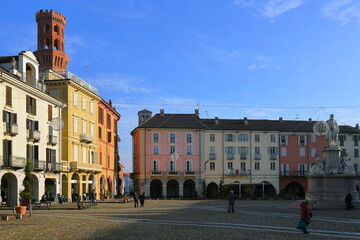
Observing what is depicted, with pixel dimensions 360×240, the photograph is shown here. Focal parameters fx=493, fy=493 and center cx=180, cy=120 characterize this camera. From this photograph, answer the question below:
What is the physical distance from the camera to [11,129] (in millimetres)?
41844

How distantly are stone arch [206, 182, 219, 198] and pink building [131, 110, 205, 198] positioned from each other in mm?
3254

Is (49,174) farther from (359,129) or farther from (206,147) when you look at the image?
(359,129)

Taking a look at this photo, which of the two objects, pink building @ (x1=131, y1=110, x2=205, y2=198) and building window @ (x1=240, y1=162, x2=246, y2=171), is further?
building window @ (x1=240, y1=162, x2=246, y2=171)

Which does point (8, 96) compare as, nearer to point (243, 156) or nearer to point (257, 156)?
point (243, 156)

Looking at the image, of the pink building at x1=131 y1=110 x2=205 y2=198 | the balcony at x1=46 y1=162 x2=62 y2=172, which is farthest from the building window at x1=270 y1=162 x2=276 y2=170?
the balcony at x1=46 y1=162 x2=62 y2=172

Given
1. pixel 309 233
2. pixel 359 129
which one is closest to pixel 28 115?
pixel 309 233

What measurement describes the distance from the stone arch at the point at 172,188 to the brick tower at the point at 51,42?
2696 centimetres

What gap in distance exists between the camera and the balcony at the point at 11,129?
41500 mm

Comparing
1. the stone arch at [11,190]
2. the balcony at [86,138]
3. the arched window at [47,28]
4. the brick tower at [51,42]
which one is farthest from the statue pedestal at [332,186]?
the arched window at [47,28]

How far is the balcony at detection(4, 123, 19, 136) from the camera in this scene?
136 ft

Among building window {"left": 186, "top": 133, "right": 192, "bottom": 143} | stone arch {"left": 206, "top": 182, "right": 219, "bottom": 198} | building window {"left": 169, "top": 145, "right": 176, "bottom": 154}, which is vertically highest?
building window {"left": 186, "top": 133, "right": 192, "bottom": 143}

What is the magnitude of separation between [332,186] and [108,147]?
4470 centimetres

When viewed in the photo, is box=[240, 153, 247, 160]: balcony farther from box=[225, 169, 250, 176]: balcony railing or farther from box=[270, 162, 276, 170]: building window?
box=[270, 162, 276, 170]: building window

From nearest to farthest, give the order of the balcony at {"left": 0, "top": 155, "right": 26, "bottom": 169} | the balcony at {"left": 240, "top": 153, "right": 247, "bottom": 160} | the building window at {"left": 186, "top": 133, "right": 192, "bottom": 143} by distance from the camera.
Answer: the balcony at {"left": 0, "top": 155, "right": 26, "bottom": 169}, the building window at {"left": 186, "top": 133, "right": 192, "bottom": 143}, the balcony at {"left": 240, "top": 153, "right": 247, "bottom": 160}
